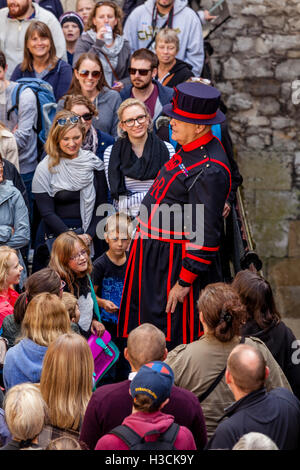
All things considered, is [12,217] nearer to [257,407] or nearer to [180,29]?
[257,407]

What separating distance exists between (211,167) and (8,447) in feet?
6.24

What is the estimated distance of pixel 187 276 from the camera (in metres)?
4.04

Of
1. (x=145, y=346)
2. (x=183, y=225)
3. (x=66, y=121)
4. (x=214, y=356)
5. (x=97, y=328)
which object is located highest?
A: (x=66, y=121)

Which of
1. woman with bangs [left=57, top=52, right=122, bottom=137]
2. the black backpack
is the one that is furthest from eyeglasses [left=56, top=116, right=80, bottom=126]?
A: the black backpack

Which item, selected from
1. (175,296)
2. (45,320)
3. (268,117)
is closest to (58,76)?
(175,296)

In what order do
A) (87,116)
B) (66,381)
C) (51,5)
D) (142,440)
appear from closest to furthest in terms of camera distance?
(142,440) < (66,381) < (87,116) < (51,5)

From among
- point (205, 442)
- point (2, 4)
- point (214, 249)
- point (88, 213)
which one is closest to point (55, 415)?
point (205, 442)

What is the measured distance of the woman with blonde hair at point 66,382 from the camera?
3.04m

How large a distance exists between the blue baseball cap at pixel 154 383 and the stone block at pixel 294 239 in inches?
227

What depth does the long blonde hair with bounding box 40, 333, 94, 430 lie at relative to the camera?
3.04 meters

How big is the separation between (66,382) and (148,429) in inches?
23.1

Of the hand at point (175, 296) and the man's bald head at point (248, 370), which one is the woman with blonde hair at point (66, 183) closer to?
the hand at point (175, 296)

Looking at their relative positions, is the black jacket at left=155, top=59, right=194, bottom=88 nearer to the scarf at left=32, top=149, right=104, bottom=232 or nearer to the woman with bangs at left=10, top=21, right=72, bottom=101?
the woman with bangs at left=10, top=21, right=72, bottom=101

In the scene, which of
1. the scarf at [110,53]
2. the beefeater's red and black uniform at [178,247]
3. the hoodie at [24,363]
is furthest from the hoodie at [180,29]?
the hoodie at [24,363]
